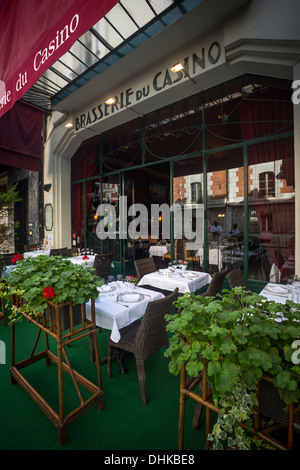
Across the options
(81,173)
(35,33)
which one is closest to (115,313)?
(35,33)

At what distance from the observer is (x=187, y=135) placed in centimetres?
528

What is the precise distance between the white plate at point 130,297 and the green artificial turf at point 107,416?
89 centimetres


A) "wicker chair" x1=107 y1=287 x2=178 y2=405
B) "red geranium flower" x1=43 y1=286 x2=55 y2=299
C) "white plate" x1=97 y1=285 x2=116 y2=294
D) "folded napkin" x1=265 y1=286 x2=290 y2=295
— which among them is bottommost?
"wicker chair" x1=107 y1=287 x2=178 y2=405

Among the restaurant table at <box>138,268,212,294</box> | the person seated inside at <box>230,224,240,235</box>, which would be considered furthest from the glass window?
the restaurant table at <box>138,268,212,294</box>

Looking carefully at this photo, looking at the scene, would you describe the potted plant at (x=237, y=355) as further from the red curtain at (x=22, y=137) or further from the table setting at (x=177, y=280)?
the red curtain at (x=22, y=137)

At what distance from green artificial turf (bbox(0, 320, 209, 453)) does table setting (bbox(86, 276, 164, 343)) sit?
63 centimetres

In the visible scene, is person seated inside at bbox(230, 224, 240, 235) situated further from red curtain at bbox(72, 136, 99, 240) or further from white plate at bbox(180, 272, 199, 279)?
red curtain at bbox(72, 136, 99, 240)

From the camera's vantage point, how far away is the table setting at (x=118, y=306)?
96.3 inches

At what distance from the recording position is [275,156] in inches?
161

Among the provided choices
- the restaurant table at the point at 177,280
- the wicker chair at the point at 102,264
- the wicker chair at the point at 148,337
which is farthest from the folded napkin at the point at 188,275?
the wicker chair at the point at 102,264

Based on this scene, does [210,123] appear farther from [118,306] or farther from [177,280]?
[118,306]

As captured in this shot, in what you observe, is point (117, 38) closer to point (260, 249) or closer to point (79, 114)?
point (79, 114)

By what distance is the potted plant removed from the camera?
0.94 meters
